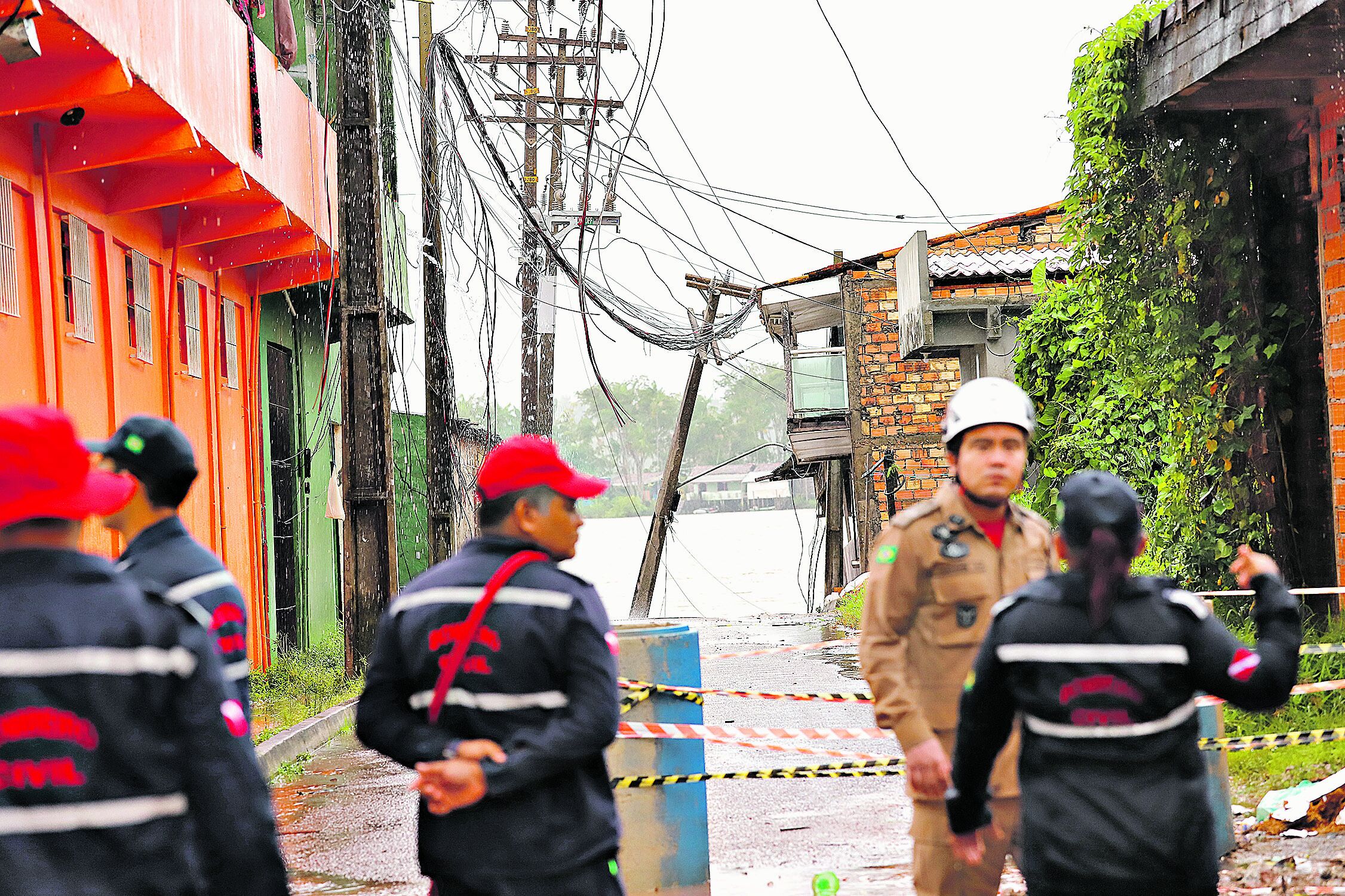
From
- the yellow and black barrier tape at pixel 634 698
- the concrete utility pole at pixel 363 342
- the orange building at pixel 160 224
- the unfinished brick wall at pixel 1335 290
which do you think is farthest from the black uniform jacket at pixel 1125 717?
the concrete utility pole at pixel 363 342

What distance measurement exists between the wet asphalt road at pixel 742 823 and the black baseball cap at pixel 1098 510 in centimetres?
339

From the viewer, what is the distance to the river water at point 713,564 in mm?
36031

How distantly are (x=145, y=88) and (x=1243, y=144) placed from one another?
7285 millimetres

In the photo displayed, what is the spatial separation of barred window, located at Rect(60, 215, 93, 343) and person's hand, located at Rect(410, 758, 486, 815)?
775 cm

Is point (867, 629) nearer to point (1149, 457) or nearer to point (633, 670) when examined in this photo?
point (633, 670)

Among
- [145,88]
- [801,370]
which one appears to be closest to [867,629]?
[145,88]

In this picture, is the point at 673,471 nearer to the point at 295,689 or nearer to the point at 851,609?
the point at 851,609

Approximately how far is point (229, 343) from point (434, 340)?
2.25 meters

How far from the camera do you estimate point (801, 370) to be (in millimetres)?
28844

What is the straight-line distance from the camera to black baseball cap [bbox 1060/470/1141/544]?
3021 millimetres

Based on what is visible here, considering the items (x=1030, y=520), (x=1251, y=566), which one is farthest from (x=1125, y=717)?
(x=1030, y=520)

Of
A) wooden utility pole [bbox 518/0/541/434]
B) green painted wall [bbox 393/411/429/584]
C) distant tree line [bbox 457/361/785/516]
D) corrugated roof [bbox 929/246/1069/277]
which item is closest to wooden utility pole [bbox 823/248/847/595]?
corrugated roof [bbox 929/246/1069/277]

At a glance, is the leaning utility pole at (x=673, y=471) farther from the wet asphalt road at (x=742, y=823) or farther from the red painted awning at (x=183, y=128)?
the wet asphalt road at (x=742, y=823)

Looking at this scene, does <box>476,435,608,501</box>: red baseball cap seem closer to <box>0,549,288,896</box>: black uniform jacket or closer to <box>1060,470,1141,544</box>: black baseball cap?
<box>0,549,288,896</box>: black uniform jacket
